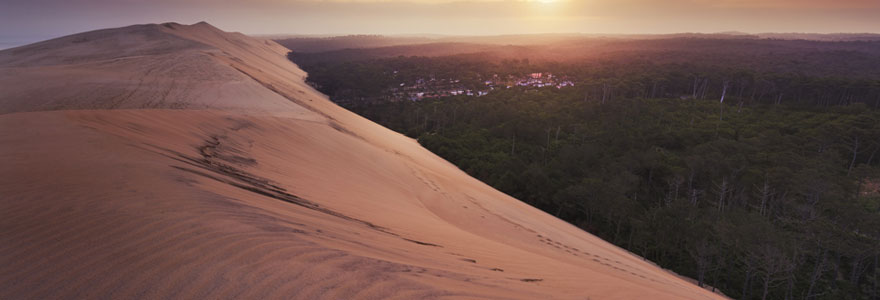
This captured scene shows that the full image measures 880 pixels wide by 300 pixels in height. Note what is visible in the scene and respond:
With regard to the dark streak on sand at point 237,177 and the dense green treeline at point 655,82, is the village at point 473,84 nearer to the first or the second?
the dense green treeline at point 655,82

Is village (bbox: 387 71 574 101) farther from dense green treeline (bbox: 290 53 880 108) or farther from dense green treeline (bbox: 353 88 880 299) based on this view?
dense green treeline (bbox: 353 88 880 299)

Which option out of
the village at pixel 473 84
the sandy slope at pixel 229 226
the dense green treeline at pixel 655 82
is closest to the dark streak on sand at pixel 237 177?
the sandy slope at pixel 229 226

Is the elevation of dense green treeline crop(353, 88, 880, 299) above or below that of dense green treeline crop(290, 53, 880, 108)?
below

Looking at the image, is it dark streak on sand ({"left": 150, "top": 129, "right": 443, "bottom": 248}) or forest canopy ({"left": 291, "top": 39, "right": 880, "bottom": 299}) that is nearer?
dark streak on sand ({"left": 150, "top": 129, "right": 443, "bottom": 248})

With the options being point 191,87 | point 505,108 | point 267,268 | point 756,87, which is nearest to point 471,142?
point 505,108

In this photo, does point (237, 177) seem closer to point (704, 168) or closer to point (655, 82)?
point (704, 168)

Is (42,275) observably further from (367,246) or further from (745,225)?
(745,225)

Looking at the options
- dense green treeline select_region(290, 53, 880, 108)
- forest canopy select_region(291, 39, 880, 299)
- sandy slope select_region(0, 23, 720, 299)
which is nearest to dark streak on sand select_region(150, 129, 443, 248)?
sandy slope select_region(0, 23, 720, 299)

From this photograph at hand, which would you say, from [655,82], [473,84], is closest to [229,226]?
[655,82]
